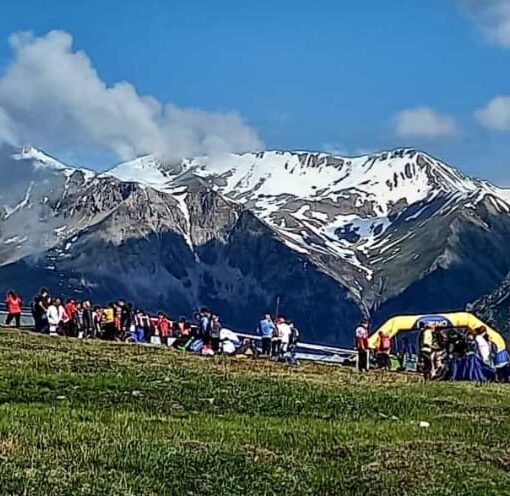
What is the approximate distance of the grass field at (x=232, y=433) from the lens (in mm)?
21469

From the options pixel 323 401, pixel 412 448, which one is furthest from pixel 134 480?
pixel 323 401

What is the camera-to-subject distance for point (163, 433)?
88.2 feet

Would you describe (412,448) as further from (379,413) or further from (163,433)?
(379,413)

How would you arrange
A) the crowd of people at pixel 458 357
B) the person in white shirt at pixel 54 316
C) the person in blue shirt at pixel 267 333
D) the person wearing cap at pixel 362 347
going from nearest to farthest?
the crowd of people at pixel 458 357
the person wearing cap at pixel 362 347
the person in white shirt at pixel 54 316
the person in blue shirt at pixel 267 333

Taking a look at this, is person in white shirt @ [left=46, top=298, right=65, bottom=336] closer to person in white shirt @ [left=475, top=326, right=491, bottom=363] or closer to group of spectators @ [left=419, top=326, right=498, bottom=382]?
group of spectators @ [left=419, top=326, right=498, bottom=382]

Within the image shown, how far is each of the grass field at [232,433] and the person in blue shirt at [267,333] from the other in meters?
20.2

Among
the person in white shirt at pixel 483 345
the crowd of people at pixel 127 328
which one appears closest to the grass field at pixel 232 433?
the person in white shirt at pixel 483 345

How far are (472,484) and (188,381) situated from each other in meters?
20.7

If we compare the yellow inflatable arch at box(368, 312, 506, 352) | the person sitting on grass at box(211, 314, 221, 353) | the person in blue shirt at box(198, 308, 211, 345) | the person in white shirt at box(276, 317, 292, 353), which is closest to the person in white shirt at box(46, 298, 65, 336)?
the person in blue shirt at box(198, 308, 211, 345)

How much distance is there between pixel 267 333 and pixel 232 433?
4280 centimetres

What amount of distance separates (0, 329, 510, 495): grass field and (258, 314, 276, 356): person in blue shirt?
796 inches

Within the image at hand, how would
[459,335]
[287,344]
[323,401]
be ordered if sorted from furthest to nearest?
[287,344]
[459,335]
[323,401]

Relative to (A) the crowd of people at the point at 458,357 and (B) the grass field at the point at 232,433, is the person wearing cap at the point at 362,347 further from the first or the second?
(B) the grass field at the point at 232,433

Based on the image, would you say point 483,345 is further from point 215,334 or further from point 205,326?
point 205,326
